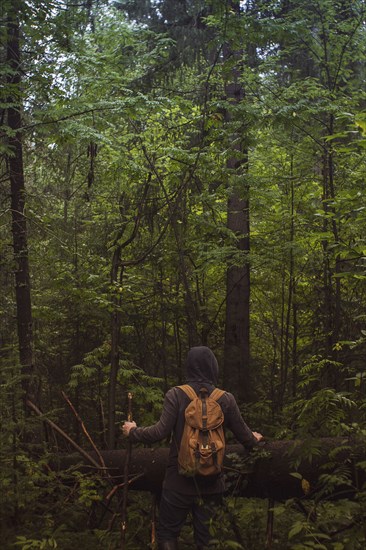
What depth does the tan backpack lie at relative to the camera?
4566 millimetres

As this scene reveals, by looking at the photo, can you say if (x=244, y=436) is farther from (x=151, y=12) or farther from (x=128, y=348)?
(x=151, y=12)

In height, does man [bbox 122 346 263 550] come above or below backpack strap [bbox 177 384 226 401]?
below

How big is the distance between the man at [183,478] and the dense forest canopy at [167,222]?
1665 mm

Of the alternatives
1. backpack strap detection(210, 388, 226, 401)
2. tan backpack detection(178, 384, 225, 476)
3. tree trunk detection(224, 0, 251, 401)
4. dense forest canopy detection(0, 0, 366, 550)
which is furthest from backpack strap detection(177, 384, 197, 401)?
tree trunk detection(224, 0, 251, 401)

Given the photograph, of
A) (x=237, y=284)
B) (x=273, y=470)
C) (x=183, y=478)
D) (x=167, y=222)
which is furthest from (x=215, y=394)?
(x=237, y=284)

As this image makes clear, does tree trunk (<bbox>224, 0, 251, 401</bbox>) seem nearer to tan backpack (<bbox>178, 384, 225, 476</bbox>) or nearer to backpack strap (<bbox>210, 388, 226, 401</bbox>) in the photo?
backpack strap (<bbox>210, 388, 226, 401</bbox>)

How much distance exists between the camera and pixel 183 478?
4.71 meters

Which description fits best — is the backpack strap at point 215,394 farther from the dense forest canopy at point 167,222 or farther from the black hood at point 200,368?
the dense forest canopy at point 167,222

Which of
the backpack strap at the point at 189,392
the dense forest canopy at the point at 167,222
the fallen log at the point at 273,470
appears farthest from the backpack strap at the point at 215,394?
the dense forest canopy at the point at 167,222

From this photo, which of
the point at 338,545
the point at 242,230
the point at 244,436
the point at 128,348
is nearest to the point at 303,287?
the point at 242,230

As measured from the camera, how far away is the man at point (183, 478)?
15.4 ft

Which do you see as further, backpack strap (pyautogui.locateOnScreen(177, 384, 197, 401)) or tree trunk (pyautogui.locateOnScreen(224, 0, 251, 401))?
tree trunk (pyautogui.locateOnScreen(224, 0, 251, 401))

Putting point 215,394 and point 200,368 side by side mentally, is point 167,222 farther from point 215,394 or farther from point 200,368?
point 215,394

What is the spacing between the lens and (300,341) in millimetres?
12781
